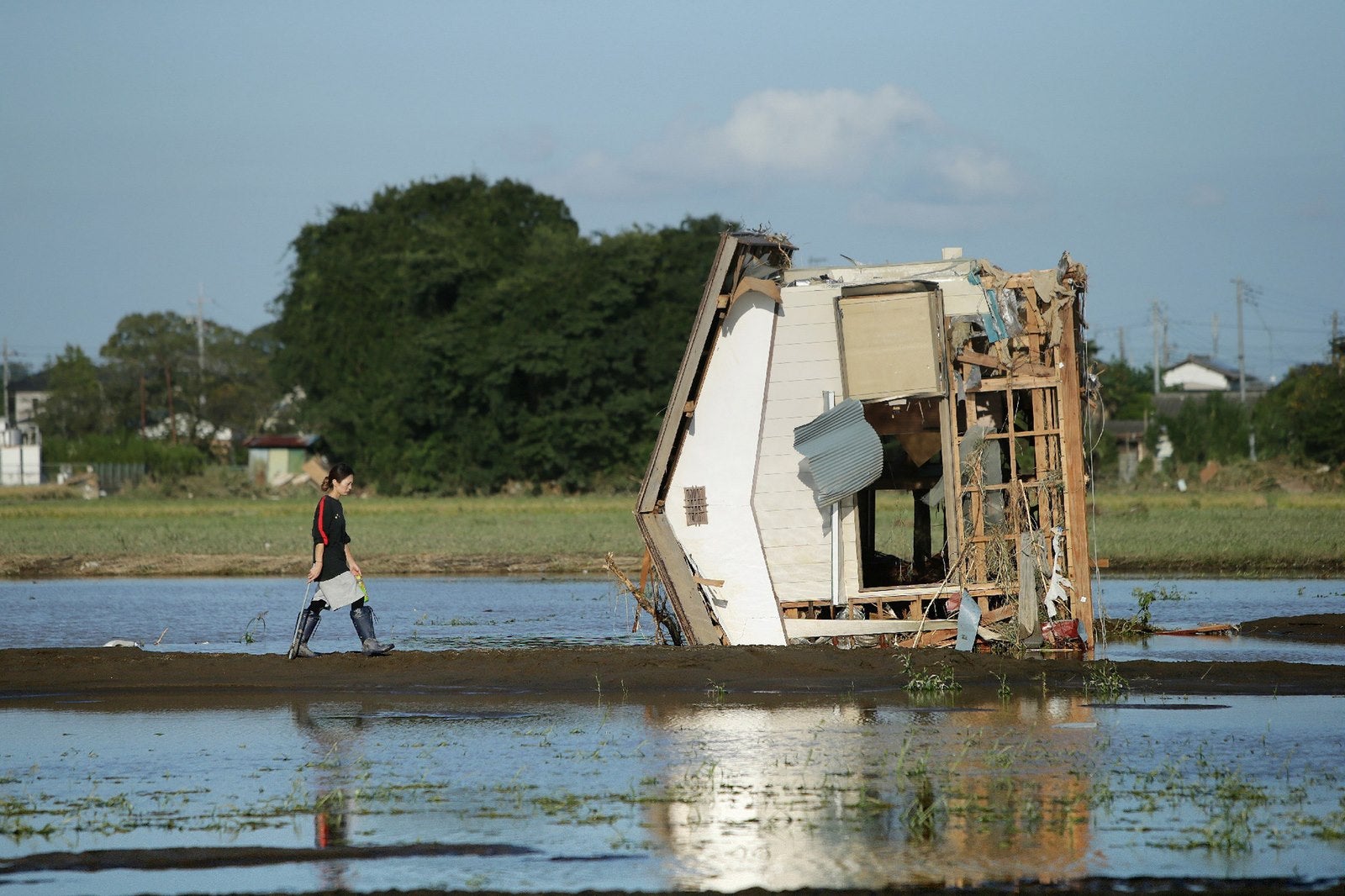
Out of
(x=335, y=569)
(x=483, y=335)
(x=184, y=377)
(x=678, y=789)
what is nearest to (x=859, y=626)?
(x=335, y=569)

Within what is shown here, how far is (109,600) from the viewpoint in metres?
24.4

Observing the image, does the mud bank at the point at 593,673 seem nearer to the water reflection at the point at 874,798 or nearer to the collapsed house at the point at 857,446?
the collapsed house at the point at 857,446

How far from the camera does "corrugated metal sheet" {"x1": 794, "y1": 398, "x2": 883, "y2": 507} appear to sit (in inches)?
584

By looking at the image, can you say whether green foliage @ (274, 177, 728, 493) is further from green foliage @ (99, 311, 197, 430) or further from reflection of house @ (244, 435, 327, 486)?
green foliage @ (99, 311, 197, 430)

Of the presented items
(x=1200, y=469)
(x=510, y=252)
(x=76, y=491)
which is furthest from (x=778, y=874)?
(x=76, y=491)

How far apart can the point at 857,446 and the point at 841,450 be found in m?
0.19

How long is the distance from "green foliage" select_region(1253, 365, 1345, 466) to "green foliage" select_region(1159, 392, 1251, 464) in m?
1.32

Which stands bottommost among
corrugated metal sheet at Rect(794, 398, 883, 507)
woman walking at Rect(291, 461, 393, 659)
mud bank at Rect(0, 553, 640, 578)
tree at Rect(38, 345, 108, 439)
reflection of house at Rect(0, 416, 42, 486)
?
mud bank at Rect(0, 553, 640, 578)

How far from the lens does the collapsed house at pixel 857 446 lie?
1492cm

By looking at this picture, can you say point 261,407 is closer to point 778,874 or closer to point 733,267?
point 733,267

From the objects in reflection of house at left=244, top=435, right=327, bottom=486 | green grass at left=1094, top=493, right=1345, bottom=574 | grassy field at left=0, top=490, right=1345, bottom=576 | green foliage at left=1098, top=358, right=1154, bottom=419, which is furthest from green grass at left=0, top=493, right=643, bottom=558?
green foliage at left=1098, top=358, right=1154, bottom=419

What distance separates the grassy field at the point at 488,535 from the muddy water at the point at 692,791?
9.07m

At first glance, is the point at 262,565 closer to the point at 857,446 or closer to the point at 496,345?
the point at 857,446

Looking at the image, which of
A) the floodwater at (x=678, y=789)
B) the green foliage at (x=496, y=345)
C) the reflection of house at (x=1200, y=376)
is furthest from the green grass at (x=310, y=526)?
the reflection of house at (x=1200, y=376)
